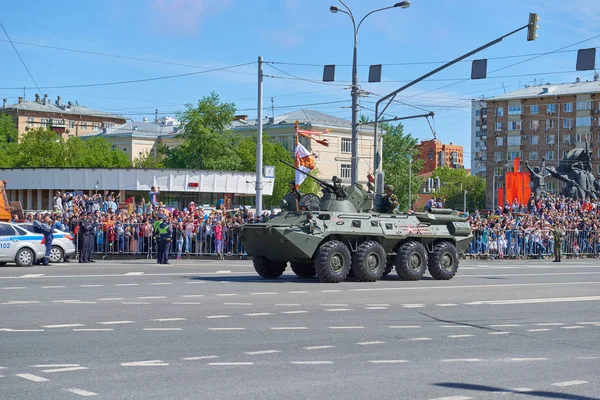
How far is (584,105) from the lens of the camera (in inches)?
4313

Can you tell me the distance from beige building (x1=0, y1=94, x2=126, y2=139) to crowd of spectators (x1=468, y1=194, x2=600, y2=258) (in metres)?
93.2

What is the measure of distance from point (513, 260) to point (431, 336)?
2693 centimetres

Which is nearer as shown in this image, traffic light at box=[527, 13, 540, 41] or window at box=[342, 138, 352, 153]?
traffic light at box=[527, 13, 540, 41]

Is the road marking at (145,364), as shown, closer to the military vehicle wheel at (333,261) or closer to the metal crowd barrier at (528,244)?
the military vehicle wheel at (333,261)

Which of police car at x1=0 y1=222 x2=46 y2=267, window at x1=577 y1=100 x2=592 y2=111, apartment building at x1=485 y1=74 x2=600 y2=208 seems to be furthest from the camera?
apartment building at x1=485 y1=74 x2=600 y2=208

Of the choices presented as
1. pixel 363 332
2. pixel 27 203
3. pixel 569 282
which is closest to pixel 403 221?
pixel 569 282

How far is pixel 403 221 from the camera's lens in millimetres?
22922

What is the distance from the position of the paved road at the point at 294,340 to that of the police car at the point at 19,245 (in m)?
6.28

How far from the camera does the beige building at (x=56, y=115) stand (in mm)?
129500

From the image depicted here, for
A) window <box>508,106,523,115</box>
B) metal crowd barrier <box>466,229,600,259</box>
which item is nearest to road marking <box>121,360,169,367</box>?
metal crowd barrier <box>466,229,600,259</box>

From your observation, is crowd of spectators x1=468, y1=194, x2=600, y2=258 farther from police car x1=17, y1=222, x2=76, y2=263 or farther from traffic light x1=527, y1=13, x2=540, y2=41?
police car x1=17, y1=222, x2=76, y2=263

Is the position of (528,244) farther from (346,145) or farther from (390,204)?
(346,145)

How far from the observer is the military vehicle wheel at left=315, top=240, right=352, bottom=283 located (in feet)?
68.8

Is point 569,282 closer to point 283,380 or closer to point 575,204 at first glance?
point 283,380
